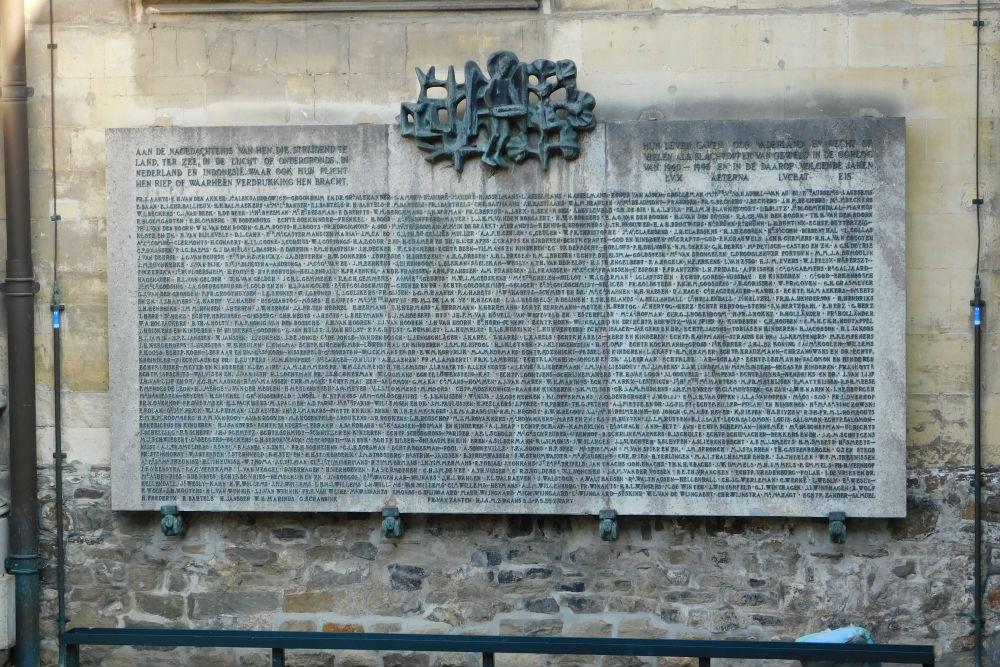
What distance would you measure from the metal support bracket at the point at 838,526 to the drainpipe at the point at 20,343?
4791 mm

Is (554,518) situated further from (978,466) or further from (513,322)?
(978,466)

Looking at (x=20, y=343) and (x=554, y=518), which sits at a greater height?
(x=20, y=343)

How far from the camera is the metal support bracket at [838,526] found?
604 cm

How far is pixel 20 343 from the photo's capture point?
648 centimetres

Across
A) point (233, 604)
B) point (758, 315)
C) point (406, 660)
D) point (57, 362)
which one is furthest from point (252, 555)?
point (758, 315)

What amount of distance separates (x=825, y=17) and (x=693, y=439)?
257 centimetres

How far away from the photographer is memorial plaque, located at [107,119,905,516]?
605 cm

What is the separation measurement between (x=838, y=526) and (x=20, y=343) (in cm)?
498

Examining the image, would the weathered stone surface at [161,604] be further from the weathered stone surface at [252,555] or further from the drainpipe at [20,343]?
the drainpipe at [20,343]

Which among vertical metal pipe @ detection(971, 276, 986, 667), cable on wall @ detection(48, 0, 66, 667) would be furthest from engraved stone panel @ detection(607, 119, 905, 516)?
cable on wall @ detection(48, 0, 66, 667)

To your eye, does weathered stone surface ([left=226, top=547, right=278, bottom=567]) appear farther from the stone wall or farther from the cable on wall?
the cable on wall

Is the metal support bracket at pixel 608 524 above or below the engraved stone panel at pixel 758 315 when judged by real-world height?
below

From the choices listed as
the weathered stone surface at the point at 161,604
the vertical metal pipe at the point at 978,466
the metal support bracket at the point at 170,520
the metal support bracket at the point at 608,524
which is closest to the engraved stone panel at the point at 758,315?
the metal support bracket at the point at 608,524

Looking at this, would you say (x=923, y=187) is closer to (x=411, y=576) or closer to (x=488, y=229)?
(x=488, y=229)
